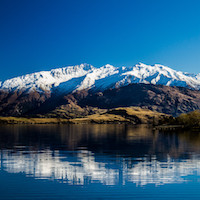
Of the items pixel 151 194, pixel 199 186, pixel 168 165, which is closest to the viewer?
pixel 151 194

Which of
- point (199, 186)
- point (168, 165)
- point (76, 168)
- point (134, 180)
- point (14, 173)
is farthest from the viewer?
point (168, 165)

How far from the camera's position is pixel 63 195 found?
37.9m

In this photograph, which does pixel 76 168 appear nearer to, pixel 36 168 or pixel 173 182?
pixel 36 168

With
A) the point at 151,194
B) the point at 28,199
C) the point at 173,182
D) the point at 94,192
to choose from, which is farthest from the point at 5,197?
the point at 173,182

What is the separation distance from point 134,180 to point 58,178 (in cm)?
1344

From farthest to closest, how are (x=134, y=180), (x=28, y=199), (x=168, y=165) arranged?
(x=168, y=165)
(x=134, y=180)
(x=28, y=199)

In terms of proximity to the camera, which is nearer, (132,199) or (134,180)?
(132,199)

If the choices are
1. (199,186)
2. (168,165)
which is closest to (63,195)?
(199,186)

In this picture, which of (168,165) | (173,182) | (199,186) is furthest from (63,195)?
(168,165)

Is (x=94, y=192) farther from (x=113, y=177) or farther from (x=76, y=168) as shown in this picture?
(x=76, y=168)

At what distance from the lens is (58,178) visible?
4838 centimetres

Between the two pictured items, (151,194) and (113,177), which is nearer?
(151,194)

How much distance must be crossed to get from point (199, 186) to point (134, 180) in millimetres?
10575

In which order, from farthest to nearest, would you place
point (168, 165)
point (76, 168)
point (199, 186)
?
point (168, 165), point (76, 168), point (199, 186)
